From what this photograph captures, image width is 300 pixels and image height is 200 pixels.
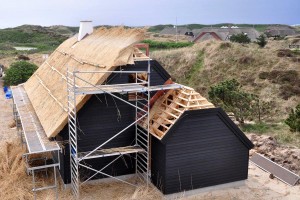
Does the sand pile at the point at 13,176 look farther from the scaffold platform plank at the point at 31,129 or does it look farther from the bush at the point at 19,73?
the bush at the point at 19,73

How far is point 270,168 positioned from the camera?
662 inches

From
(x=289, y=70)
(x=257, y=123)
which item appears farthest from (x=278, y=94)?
(x=257, y=123)

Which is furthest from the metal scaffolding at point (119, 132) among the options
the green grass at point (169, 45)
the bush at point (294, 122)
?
the green grass at point (169, 45)

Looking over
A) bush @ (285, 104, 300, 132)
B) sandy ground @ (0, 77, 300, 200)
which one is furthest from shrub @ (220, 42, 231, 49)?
Answer: sandy ground @ (0, 77, 300, 200)

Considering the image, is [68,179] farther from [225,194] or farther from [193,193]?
[225,194]

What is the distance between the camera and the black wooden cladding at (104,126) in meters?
14.5

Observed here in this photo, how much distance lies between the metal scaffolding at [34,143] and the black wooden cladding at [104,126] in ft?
3.21

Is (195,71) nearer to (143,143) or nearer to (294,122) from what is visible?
(294,122)

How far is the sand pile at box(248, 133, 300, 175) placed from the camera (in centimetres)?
1698

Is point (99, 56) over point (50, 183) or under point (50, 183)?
over

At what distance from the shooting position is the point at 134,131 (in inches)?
609

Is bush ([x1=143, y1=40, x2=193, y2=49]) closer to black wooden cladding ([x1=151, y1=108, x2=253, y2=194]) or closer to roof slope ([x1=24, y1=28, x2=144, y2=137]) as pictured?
roof slope ([x1=24, y1=28, x2=144, y2=137])

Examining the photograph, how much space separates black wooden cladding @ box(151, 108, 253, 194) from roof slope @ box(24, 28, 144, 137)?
11.7ft

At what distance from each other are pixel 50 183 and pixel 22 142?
407cm
